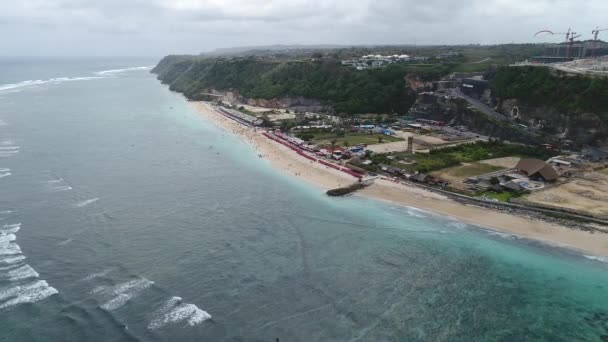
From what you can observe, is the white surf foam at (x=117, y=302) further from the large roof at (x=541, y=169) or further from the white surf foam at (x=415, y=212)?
the large roof at (x=541, y=169)

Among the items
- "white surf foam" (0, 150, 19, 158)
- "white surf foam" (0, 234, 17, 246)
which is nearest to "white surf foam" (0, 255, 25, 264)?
"white surf foam" (0, 234, 17, 246)

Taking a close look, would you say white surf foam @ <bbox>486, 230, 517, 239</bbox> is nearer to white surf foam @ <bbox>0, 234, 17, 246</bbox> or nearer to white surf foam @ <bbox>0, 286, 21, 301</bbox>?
white surf foam @ <bbox>0, 286, 21, 301</bbox>

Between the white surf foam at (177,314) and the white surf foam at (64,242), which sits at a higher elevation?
the white surf foam at (64,242)

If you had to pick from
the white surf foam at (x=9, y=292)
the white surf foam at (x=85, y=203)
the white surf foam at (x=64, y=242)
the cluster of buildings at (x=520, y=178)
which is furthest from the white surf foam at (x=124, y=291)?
the cluster of buildings at (x=520, y=178)

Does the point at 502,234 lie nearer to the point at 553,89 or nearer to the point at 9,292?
the point at 9,292

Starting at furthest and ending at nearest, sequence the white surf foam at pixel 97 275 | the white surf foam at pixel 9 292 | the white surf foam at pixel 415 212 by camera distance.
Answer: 1. the white surf foam at pixel 415 212
2. the white surf foam at pixel 97 275
3. the white surf foam at pixel 9 292

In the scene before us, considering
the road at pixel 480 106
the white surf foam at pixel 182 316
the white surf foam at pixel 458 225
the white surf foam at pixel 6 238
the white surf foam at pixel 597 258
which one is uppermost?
the road at pixel 480 106

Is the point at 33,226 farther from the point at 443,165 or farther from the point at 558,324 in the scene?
the point at 443,165

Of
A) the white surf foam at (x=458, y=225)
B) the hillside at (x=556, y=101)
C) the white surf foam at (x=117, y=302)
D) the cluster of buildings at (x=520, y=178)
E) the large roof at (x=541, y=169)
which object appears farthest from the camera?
the hillside at (x=556, y=101)
